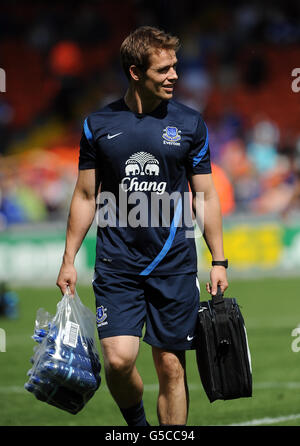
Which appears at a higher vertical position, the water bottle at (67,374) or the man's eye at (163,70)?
the man's eye at (163,70)

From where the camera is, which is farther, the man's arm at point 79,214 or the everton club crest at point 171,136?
the man's arm at point 79,214

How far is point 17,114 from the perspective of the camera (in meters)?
25.3

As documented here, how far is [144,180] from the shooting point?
5523 mm

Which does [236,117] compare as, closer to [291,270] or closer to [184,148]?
[291,270]

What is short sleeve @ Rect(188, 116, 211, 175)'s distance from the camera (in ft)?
18.5

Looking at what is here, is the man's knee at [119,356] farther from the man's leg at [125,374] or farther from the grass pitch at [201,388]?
the grass pitch at [201,388]

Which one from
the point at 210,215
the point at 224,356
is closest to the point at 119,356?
the point at 224,356

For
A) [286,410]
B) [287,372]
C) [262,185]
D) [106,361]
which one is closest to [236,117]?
[262,185]

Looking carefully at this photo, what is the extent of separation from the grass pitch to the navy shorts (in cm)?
128

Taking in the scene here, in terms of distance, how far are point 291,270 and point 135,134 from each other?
11585 millimetres

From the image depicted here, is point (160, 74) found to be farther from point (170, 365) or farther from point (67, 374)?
point (67, 374)

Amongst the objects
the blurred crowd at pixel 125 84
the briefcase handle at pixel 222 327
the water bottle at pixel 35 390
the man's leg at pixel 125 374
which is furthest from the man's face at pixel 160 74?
the blurred crowd at pixel 125 84

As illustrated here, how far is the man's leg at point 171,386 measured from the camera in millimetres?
5555

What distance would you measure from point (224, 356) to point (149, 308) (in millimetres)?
547
